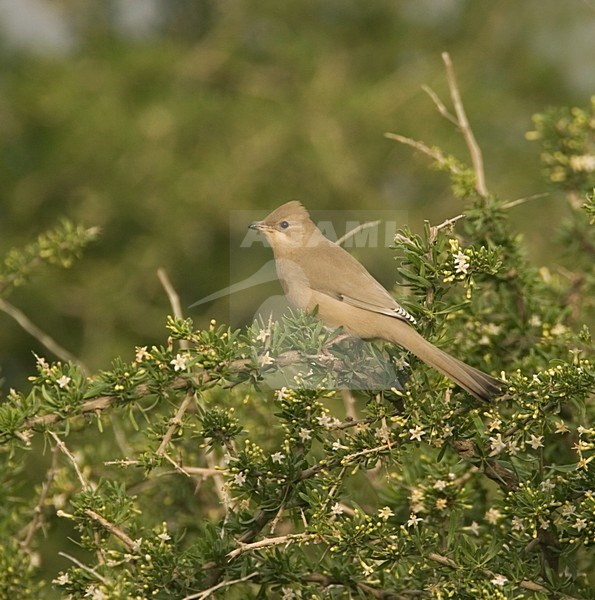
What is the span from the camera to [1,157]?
10789 mm

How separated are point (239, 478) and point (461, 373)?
2.57 feet

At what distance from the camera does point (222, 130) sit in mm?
11484

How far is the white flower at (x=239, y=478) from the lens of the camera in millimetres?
3344

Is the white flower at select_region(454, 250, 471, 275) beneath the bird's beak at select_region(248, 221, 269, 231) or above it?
above

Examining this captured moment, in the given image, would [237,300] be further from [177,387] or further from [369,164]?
[369,164]

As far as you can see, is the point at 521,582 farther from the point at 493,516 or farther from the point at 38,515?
the point at 38,515

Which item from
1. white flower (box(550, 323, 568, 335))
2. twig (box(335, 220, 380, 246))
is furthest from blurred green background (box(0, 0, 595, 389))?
white flower (box(550, 323, 568, 335))

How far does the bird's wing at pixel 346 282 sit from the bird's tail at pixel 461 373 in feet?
1.94

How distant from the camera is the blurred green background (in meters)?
10.1

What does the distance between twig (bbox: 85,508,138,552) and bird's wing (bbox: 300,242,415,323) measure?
4.23 ft

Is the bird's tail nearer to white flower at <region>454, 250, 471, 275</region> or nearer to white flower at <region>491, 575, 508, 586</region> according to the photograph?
white flower at <region>454, 250, 471, 275</region>

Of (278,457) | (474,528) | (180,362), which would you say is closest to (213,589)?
(278,457)

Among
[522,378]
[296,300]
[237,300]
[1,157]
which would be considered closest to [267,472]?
[522,378]

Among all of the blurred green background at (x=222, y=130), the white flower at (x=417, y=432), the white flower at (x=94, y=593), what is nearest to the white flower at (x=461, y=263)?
the white flower at (x=417, y=432)
